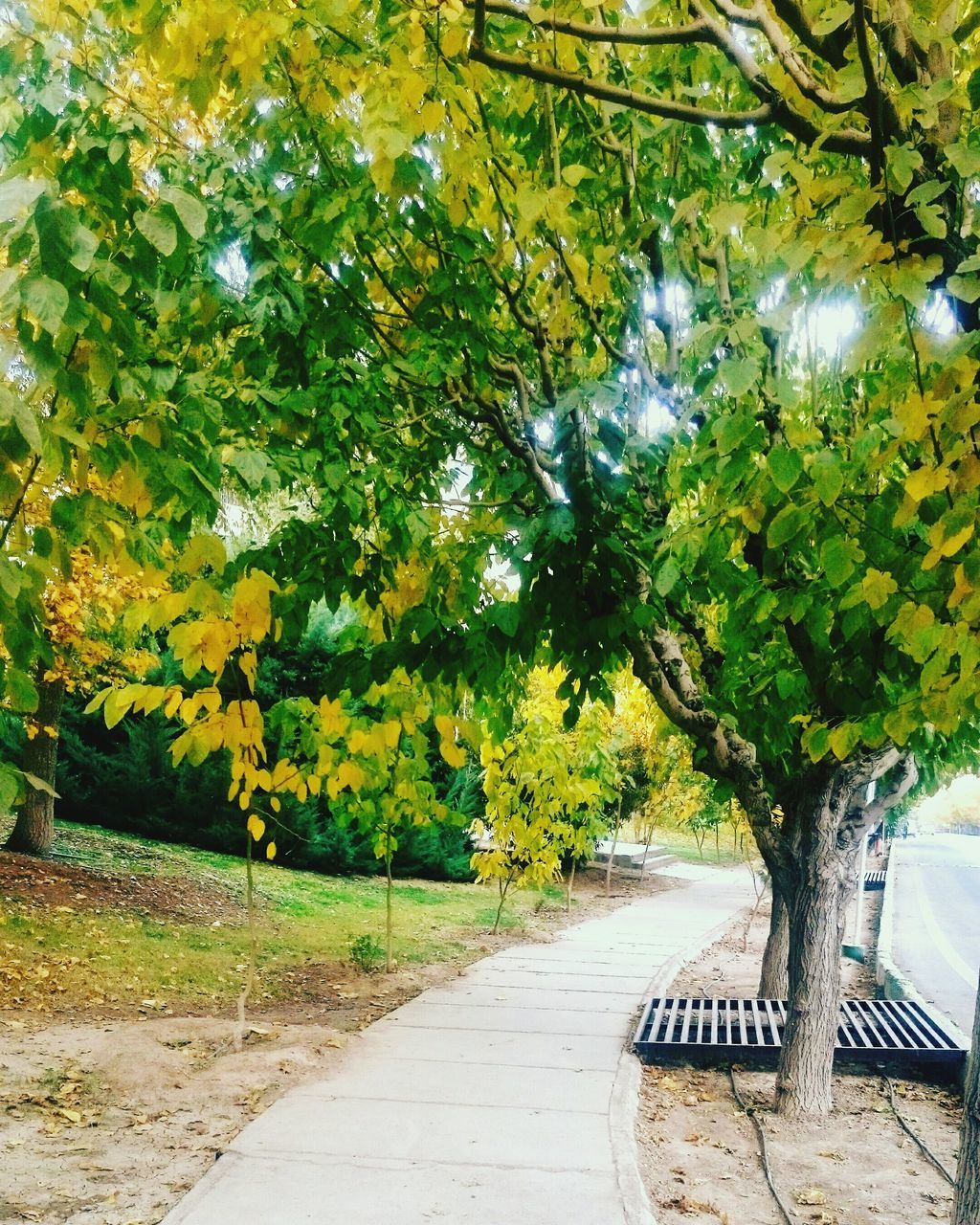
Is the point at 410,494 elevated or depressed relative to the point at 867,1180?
elevated

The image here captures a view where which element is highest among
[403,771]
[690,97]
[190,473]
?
[690,97]

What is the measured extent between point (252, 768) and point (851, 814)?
4486 mm

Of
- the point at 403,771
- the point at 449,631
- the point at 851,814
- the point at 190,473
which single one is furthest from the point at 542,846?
the point at 190,473

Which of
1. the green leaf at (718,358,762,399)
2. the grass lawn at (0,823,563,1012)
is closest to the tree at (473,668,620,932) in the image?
the grass lawn at (0,823,563,1012)

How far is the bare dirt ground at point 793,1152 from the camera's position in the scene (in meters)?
4.67

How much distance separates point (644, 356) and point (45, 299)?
14.6 feet

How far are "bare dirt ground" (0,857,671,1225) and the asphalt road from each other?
4.92 meters

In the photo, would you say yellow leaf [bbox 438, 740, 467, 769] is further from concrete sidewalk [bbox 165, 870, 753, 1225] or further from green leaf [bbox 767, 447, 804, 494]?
concrete sidewalk [bbox 165, 870, 753, 1225]

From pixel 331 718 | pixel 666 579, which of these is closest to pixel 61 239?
pixel 666 579

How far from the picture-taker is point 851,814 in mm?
6902

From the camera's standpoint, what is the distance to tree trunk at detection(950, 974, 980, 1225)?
2.83 m

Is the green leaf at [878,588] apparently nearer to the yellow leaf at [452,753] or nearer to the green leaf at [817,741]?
the green leaf at [817,741]

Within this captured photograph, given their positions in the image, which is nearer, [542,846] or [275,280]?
[275,280]

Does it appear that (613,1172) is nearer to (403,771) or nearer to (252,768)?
(252,768)
